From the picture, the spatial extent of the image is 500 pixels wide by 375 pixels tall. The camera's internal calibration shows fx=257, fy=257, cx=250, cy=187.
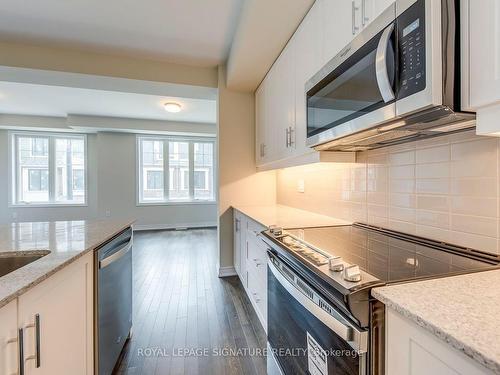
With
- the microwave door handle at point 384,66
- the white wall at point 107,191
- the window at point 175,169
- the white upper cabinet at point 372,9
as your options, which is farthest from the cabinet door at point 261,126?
the white wall at point 107,191

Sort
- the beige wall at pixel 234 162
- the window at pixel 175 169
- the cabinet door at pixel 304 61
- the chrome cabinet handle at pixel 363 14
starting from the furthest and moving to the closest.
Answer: the window at pixel 175 169, the beige wall at pixel 234 162, the cabinet door at pixel 304 61, the chrome cabinet handle at pixel 363 14

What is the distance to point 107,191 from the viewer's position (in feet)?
19.5

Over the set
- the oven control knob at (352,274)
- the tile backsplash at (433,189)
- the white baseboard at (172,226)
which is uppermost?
the tile backsplash at (433,189)

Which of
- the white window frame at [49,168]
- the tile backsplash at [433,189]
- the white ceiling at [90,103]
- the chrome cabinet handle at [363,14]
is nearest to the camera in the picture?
the tile backsplash at [433,189]

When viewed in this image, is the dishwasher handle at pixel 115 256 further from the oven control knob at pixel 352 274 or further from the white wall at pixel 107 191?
the white wall at pixel 107 191

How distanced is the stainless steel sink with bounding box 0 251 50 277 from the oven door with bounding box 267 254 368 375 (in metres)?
1.08

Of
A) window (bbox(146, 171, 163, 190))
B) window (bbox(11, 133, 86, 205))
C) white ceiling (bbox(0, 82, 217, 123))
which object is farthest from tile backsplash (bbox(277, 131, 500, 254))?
window (bbox(11, 133, 86, 205))

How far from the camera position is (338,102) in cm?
120

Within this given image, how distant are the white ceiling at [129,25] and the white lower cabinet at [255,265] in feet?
5.63

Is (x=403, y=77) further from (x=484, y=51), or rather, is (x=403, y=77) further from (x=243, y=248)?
(x=243, y=248)

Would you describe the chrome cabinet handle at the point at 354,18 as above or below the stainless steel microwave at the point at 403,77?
above

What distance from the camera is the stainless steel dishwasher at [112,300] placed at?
1305mm

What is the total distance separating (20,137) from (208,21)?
6.07 m

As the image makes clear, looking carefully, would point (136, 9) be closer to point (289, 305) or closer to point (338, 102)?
point (338, 102)
